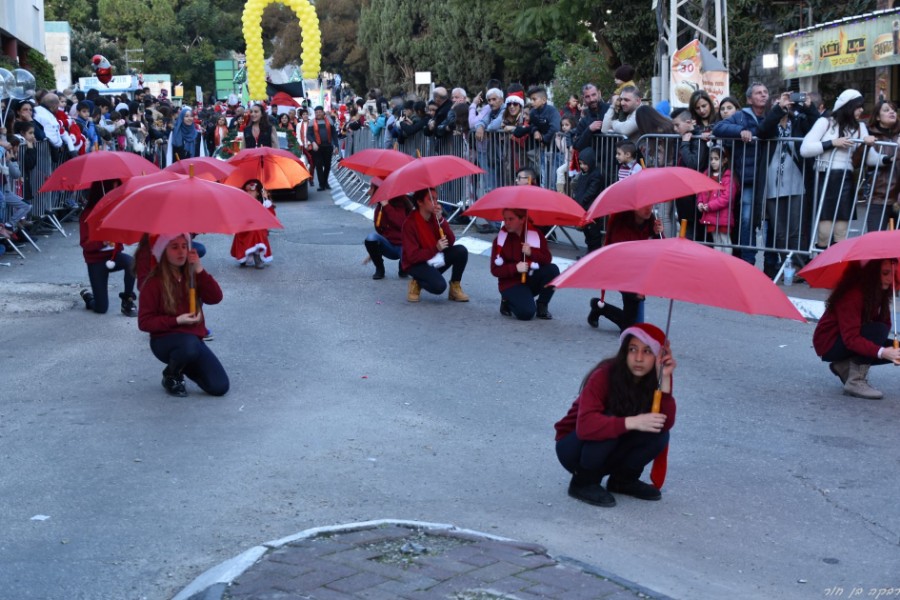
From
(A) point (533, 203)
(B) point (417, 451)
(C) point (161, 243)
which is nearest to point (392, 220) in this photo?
(A) point (533, 203)

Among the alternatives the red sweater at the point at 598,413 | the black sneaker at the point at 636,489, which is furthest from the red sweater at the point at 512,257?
the red sweater at the point at 598,413

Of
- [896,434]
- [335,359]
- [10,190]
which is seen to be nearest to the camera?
[896,434]

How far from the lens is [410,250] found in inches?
484

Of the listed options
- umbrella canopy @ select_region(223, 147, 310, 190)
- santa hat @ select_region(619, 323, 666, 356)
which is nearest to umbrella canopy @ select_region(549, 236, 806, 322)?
santa hat @ select_region(619, 323, 666, 356)

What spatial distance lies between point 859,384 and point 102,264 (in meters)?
6.99

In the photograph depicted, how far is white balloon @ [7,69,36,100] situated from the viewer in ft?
67.0

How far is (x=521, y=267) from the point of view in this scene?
11.4m

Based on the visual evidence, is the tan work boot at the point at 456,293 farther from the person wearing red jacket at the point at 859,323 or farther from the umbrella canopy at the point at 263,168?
the person wearing red jacket at the point at 859,323

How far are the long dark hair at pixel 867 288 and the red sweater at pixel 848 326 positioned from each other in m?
0.03

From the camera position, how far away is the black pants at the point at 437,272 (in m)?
12.4

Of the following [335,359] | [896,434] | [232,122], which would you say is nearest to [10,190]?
[335,359]

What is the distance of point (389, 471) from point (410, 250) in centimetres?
563

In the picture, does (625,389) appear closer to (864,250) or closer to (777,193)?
(864,250)

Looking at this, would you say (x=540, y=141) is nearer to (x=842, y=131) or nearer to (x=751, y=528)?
(x=842, y=131)
